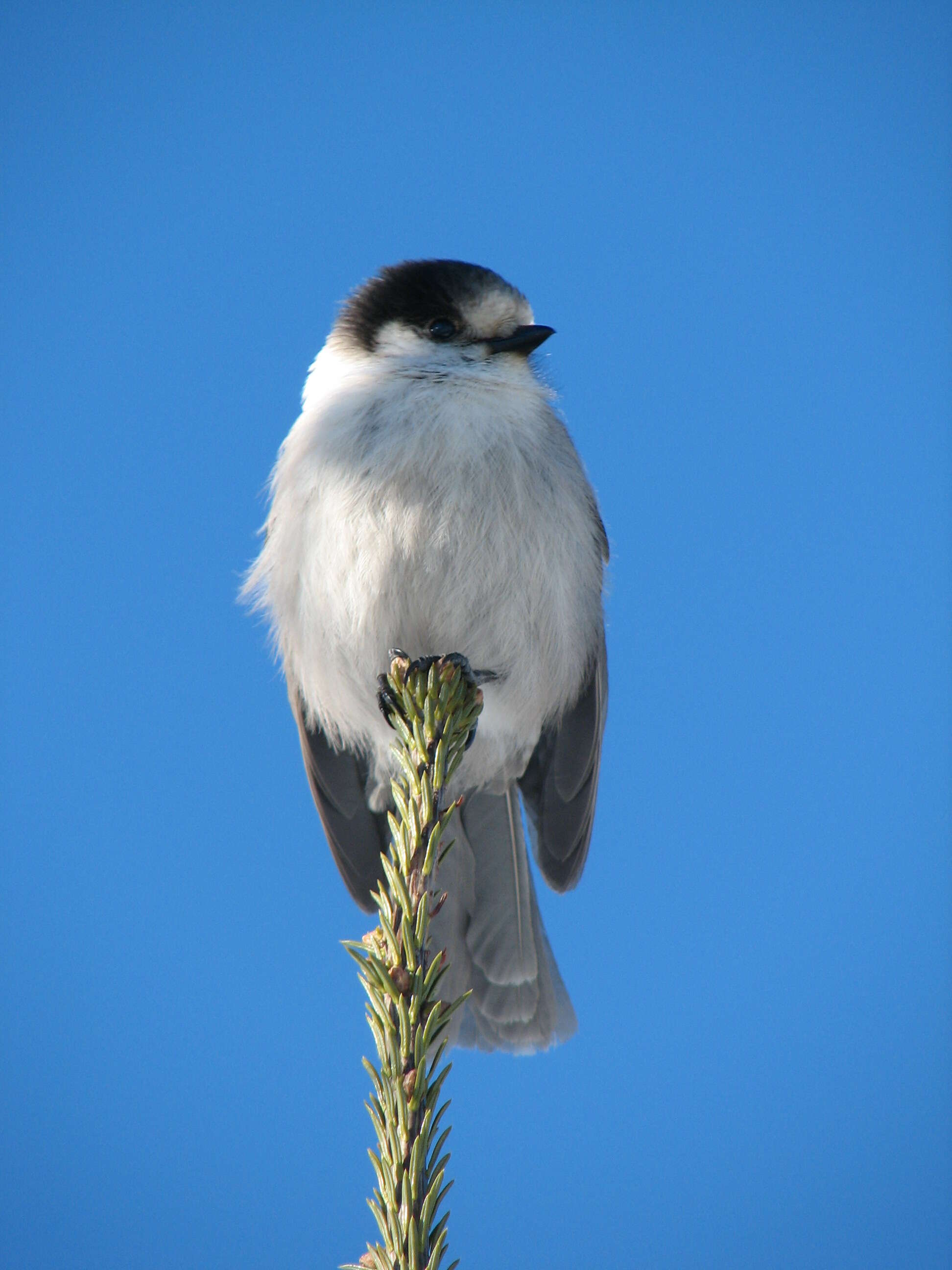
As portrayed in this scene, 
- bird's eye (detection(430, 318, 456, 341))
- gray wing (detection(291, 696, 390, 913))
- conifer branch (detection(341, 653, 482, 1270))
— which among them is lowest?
conifer branch (detection(341, 653, 482, 1270))

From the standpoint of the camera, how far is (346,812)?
307 cm

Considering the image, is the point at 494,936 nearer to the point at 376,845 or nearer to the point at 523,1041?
the point at 523,1041

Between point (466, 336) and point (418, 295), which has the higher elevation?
point (418, 295)

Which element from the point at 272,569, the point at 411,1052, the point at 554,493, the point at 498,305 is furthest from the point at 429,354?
the point at 411,1052

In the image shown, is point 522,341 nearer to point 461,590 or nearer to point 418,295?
point 418,295

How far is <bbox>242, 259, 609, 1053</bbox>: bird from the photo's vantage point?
2316mm

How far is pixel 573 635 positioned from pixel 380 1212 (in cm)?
164

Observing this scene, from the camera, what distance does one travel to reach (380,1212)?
1192 millimetres

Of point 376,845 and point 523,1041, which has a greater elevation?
point 376,845

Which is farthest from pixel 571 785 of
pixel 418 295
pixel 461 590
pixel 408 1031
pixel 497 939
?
pixel 408 1031

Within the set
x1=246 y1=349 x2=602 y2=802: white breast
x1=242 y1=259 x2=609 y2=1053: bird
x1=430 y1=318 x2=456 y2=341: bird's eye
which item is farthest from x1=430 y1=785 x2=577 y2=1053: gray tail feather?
x1=430 y1=318 x2=456 y2=341: bird's eye

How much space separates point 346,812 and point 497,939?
609 mm

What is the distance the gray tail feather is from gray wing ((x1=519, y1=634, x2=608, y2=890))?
78mm

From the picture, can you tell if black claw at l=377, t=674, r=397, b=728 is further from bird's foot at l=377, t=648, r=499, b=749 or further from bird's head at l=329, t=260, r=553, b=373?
bird's head at l=329, t=260, r=553, b=373
